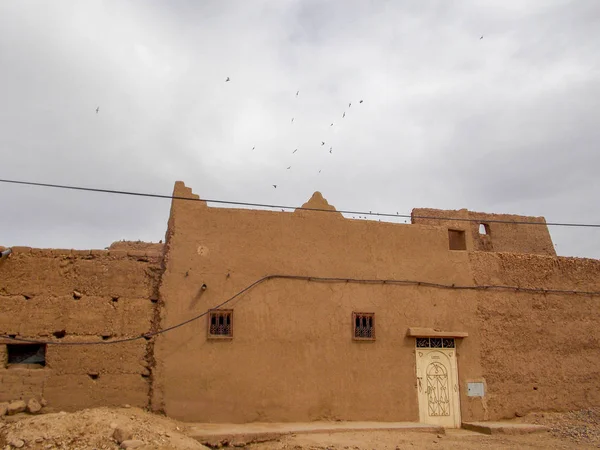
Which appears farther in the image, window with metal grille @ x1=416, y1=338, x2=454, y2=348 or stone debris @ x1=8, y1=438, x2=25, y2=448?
window with metal grille @ x1=416, y1=338, x2=454, y2=348

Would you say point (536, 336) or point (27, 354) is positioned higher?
point (536, 336)

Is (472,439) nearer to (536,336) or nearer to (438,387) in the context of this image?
(438,387)

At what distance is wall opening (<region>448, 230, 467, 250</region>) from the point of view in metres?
12.5

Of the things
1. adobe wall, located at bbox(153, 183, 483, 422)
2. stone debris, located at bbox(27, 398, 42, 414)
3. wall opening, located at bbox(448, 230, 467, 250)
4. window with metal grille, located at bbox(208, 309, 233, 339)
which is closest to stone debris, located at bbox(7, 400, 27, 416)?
stone debris, located at bbox(27, 398, 42, 414)

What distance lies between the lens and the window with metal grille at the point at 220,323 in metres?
10.0

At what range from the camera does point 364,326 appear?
1092cm

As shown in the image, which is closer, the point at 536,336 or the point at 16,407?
the point at 16,407

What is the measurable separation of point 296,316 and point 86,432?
4.27 meters

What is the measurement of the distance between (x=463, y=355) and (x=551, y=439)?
220 cm

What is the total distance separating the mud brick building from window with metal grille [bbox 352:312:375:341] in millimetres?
31

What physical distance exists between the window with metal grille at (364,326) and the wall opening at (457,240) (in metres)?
3.04

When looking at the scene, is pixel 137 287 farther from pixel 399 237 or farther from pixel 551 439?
pixel 551 439

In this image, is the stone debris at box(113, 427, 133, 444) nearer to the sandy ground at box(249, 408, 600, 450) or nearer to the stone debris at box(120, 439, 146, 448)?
the stone debris at box(120, 439, 146, 448)

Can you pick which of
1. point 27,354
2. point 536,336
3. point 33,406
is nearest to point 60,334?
point 27,354
